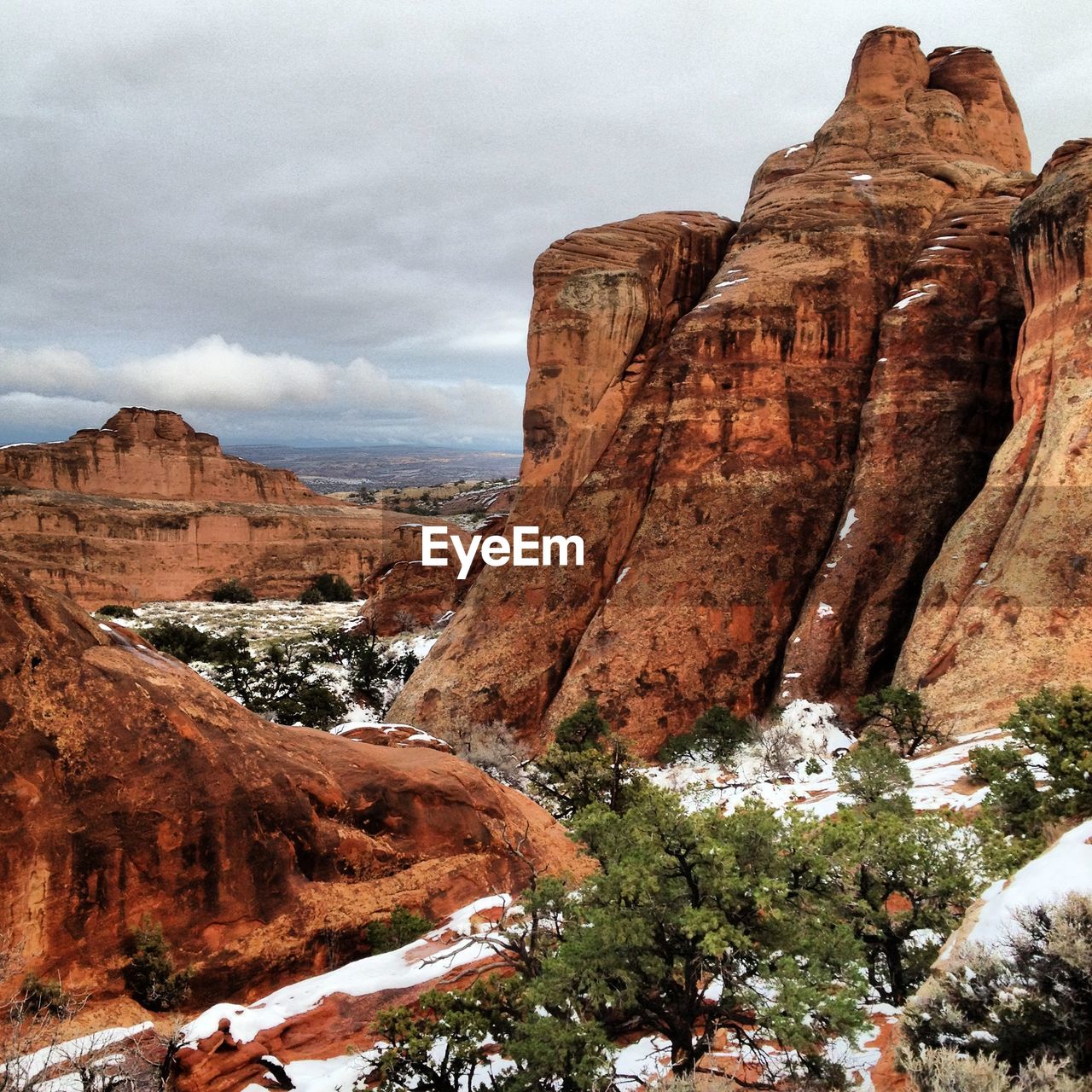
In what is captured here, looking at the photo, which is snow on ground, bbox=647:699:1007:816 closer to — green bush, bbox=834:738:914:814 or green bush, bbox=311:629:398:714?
green bush, bbox=834:738:914:814

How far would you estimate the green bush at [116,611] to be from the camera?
50.2 m

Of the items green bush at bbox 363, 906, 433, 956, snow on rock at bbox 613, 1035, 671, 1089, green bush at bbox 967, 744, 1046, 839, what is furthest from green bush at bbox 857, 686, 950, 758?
snow on rock at bbox 613, 1035, 671, 1089

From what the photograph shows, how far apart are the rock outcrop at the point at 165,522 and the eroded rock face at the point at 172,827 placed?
38.8 meters

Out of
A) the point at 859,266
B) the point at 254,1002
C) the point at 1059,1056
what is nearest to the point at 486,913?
the point at 254,1002

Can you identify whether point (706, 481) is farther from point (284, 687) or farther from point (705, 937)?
point (705, 937)

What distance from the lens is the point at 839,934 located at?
7.77 meters

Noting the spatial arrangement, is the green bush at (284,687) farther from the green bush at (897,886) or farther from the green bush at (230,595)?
the green bush at (230,595)

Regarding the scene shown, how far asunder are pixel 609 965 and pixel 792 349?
80.2ft

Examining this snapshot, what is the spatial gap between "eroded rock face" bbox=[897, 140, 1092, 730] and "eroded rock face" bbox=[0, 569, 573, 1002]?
13.3 metres

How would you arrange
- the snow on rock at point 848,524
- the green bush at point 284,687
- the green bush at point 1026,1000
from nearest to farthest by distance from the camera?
the green bush at point 1026,1000 → the snow on rock at point 848,524 → the green bush at point 284,687

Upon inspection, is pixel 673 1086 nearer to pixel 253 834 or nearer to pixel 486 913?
pixel 486 913

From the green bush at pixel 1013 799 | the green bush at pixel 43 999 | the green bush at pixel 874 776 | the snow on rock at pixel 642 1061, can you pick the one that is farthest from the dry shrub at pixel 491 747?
the green bush at pixel 43 999

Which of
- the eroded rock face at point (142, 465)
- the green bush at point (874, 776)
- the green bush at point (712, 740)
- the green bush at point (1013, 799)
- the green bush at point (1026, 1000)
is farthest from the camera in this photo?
the eroded rock face at point (142, 465)

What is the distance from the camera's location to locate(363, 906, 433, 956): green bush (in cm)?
1127
